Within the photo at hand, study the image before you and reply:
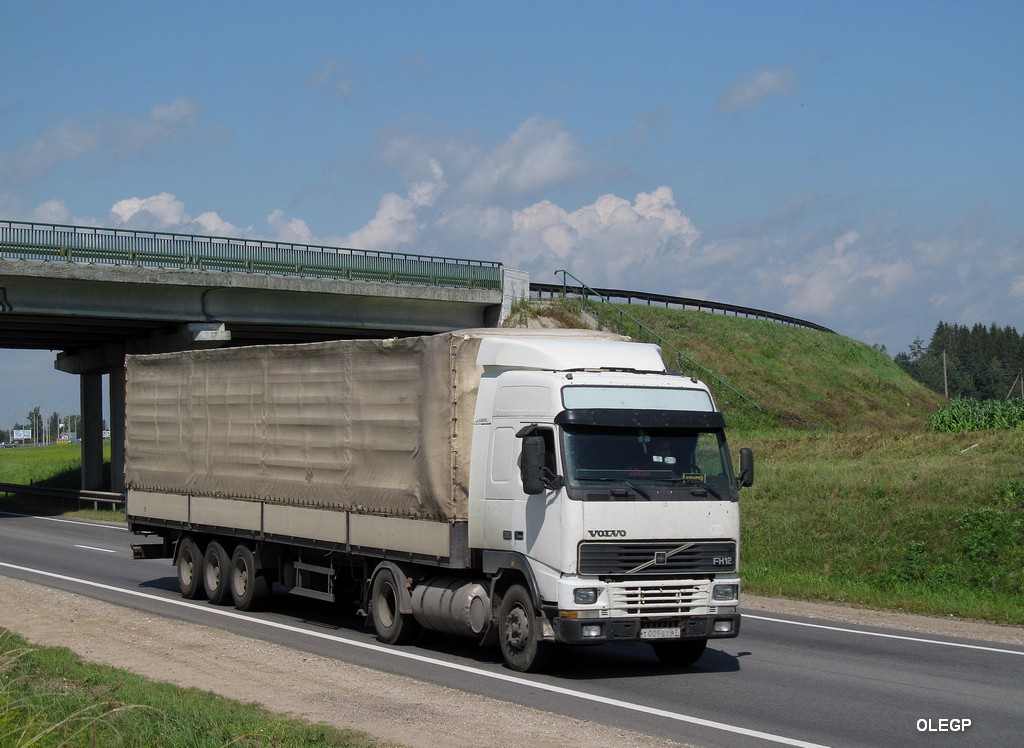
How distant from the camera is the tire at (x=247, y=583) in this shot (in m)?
17.2

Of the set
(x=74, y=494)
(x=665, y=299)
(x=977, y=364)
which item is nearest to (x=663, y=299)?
(x=665, y=299)

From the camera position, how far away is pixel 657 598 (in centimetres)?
1188

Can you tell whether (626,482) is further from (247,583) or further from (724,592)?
(247,583)

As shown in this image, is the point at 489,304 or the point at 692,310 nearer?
the point at 489,304

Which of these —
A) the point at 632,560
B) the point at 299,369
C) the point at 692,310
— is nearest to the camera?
the point at 632,560

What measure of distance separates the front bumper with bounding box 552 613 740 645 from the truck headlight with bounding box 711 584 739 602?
0.16m

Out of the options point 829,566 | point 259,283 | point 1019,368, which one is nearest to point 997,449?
point 829,566

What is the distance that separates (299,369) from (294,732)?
805 cm

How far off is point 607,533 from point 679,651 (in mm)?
2147

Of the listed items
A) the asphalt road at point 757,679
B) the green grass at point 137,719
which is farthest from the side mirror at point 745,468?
the green grass at point 137,719

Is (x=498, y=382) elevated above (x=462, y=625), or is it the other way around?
(x=498, y=382)

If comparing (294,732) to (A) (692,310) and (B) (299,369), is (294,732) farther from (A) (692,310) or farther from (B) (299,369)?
(A) (692,310)

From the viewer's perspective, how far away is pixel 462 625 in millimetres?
12969

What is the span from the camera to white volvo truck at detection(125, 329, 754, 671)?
38.7 ft
